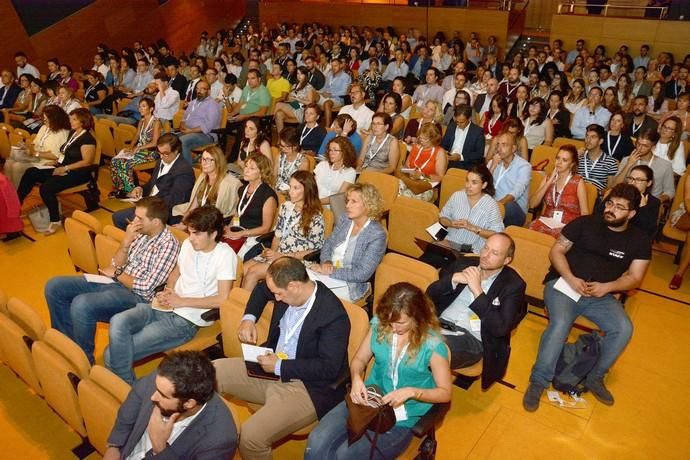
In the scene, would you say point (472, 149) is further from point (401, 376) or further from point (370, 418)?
point (370, 418)

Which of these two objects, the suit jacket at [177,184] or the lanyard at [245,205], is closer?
the lanyard at [245,205]

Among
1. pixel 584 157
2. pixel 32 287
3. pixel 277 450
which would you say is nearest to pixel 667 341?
pixel 584 157

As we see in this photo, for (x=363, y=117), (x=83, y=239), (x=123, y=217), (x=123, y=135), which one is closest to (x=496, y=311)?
(x=83, y=239)

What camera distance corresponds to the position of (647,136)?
466 centimetres

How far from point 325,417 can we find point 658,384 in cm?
236

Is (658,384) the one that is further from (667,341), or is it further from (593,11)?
(593,11)

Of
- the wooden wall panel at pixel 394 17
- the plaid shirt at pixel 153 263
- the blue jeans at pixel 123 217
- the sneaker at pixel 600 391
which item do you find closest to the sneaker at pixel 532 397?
the sneaker at pixel 600 391

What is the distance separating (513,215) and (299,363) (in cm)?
286

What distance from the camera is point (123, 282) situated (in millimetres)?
3533

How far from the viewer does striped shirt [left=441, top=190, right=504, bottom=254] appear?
154 inches

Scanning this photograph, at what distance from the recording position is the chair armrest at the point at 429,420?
7.45 ft

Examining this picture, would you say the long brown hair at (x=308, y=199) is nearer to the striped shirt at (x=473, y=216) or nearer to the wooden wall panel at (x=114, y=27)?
the striped shirt at (x=473, y=216)

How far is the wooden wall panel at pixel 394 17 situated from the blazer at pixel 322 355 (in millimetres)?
12549

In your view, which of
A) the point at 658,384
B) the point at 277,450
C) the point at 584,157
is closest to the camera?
the point at 277,450
